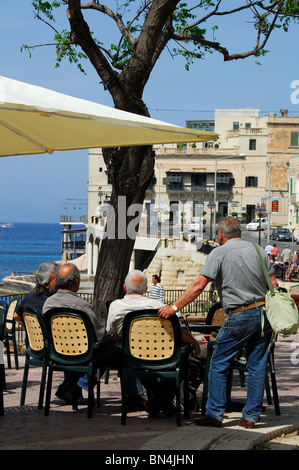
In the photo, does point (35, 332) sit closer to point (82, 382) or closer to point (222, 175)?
point (82, 382)

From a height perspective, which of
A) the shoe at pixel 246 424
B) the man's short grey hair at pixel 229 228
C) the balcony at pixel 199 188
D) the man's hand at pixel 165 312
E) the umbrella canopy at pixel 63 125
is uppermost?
the balcony at pixel 199 188

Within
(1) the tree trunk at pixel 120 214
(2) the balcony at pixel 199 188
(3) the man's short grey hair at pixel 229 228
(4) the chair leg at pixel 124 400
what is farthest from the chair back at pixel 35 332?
(2) the balcony at pixel 199 188

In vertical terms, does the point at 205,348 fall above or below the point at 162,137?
below

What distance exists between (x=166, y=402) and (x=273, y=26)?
7.63 metres

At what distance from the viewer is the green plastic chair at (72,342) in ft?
18.8

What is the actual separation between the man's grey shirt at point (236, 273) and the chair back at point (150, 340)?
457 millimetres

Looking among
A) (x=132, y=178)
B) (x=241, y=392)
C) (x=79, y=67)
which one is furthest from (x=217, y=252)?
(x=79, y=67)

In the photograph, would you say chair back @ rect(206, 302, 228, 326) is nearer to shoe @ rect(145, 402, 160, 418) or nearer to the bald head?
shoe @ rect(145, 402, 160, 418)

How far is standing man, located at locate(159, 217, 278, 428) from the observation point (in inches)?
215

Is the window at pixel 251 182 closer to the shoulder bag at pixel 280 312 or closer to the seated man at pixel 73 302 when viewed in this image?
the seated man at pixel 73 302
